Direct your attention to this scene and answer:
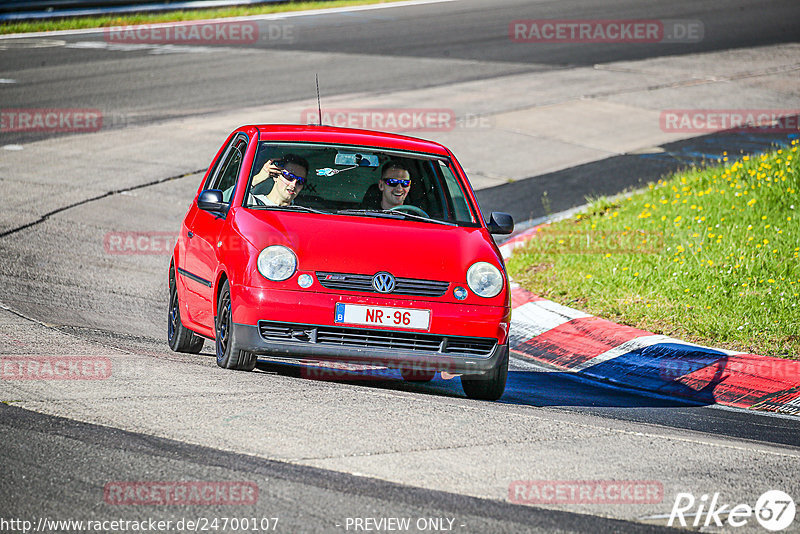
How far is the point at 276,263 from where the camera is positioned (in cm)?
665

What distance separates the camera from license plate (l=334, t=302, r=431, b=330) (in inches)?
259

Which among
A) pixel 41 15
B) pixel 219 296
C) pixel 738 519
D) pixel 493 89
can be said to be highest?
pixel 41 15

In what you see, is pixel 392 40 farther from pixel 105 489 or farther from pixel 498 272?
pixel 105 489

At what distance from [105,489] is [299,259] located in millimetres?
2296

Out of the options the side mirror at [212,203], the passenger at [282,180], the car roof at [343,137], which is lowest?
the side mirror at [212,203]

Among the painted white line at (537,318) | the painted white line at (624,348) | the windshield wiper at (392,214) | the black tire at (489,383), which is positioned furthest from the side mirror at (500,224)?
the painted white line at (537,318)

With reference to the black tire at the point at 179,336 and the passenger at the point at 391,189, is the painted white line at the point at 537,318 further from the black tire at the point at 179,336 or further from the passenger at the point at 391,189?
the black tire at the point at 179,336

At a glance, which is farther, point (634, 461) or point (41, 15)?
point (41, 15)

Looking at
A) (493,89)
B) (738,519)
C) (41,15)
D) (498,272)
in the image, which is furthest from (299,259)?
(41,15)

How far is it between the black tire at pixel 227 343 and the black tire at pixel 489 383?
55.4 inches

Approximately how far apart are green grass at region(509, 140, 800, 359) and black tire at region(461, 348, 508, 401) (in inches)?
102

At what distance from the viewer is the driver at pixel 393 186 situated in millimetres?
7707

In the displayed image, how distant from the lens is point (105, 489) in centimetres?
469

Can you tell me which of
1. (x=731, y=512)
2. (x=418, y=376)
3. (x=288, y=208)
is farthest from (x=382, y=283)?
(x=731, y=512)
